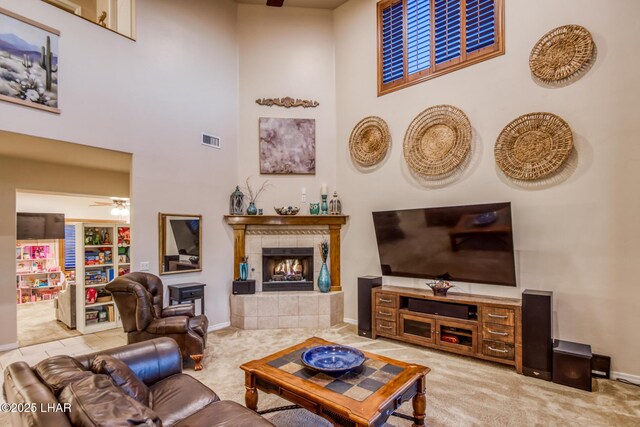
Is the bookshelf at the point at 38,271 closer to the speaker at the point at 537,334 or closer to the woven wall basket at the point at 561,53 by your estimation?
the speaker at the point at 537,334

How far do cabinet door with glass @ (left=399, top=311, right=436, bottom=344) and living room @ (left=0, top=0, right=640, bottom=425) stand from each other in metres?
0.14

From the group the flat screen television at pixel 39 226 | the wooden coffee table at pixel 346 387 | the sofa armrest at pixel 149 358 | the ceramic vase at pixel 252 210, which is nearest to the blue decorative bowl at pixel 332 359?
the wooden coffee table at pixel 346 387

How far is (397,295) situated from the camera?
4.62 meters

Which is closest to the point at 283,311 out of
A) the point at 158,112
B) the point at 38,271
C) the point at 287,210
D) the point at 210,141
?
the point at 287,210

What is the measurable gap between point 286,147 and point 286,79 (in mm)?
1197

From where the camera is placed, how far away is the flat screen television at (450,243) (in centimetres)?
406

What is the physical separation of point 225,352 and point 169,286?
1309 mm

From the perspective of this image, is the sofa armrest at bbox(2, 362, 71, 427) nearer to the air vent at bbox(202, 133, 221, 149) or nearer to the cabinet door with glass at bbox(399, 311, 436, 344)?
the cabinet door with glass at bbox(399, 311, 436, 344)

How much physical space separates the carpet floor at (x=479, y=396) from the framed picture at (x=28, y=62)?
3488 millimetres

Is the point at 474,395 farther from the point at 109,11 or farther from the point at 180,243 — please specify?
the point at 109,11

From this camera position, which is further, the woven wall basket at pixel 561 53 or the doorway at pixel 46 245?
the doorway at pixel 46 245

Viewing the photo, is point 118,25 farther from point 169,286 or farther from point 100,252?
point 169,286

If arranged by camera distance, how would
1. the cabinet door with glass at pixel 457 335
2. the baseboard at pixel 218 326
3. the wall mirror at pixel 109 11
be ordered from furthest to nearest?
1. the baseboard at pixel 218 326
2. the wall mirror at pixel 109 11
3. the cabinet door with glass at pixel 457 335

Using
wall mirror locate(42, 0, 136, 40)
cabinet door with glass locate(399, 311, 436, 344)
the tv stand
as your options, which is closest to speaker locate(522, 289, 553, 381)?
the tv stand
